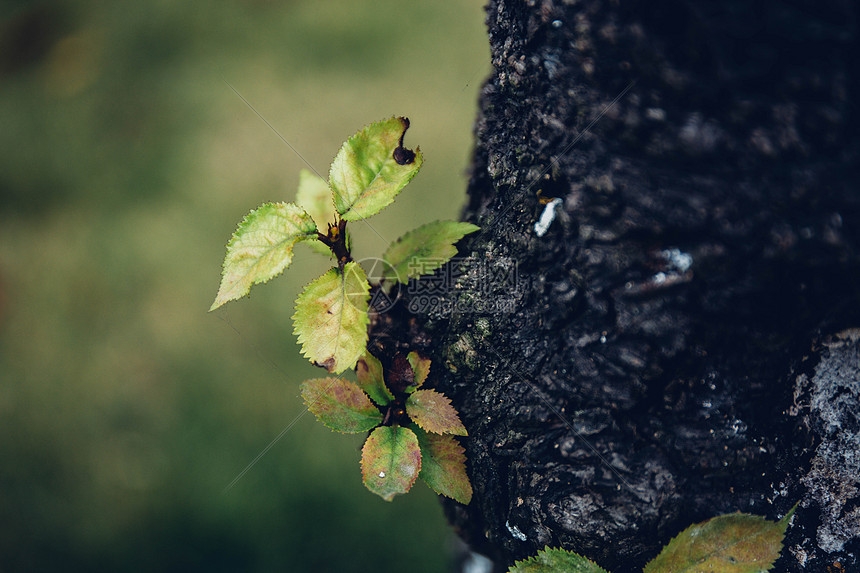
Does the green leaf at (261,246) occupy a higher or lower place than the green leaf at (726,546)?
higher

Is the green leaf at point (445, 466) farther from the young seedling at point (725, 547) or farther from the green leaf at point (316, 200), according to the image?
the green leaf at point (316, 200)

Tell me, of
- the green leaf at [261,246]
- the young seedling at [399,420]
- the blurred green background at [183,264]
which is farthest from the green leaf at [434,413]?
the blurred green background at [183,264]

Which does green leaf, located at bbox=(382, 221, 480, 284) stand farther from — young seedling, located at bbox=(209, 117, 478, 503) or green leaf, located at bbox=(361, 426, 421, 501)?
green leaf, located at bbox=(361, 426, 421, 501)

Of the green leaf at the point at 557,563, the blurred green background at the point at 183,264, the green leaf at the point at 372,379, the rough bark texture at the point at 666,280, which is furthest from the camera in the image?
the blurred green background at the point at 183,264

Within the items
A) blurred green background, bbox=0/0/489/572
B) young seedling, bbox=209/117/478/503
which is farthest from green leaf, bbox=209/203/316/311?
blurred green background, bbox=0/0/489/572

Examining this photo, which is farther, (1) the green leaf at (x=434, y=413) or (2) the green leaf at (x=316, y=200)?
(2) the green leaf at (x=316, y=200)

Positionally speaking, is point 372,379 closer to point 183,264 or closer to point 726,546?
point 726,546

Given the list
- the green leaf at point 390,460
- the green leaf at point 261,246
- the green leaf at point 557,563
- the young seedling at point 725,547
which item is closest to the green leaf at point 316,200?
the green leaf at point 261,246

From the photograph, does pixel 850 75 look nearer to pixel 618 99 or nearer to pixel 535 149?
pixel 618 99

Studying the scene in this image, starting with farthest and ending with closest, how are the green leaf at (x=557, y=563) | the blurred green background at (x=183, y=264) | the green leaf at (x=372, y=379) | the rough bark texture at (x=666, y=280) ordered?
1. the blurred green background at (x=183, y=264)
2. the green leaf at (x=372, y=379)
3. the green leaf at (x=557, y=563)
4. the rough bark texture at (x=666, y=280)
